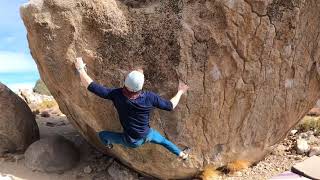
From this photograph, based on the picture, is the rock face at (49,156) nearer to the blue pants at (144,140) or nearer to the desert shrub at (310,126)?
the blue pants at (144,140)

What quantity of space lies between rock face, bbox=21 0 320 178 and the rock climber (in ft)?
1.79

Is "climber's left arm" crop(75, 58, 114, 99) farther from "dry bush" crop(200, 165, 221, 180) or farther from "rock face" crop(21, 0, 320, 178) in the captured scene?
"dry bush" crop(200, 165, 221, 180)

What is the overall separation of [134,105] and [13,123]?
3859mm

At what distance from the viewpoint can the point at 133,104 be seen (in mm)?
6781

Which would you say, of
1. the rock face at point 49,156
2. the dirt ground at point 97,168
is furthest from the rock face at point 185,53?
the rock face at point 49,156

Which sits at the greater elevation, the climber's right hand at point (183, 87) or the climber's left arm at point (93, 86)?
the climber's left arm at point (93, 86)

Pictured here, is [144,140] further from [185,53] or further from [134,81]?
[185,53]

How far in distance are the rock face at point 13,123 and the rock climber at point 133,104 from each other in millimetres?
2943

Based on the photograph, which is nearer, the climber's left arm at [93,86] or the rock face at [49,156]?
the climber's left arm at [93,86]

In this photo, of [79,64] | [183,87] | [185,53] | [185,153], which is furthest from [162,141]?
[79,64]

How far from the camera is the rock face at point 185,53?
759cm

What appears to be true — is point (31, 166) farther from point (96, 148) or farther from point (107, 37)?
point (107, 37)

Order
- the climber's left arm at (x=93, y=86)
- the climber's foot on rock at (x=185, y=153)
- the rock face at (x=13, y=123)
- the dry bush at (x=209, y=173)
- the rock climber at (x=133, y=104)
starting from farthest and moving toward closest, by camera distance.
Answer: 1. the rock face at (x=13, y=123)
2. the dry bush at (x=209, y=173)
3. the climber's foot on rock at (x=185, y=153)
4. the climber's left arm at (x=93, y=86)
5. the rock climber at (x=133, y=104)

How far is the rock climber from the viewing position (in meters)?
6.65
